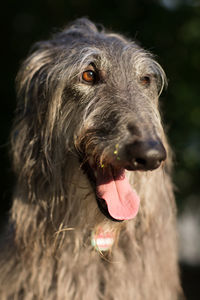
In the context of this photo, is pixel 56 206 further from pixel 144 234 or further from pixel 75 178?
pixel 144 234

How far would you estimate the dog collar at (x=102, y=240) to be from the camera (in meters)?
2.56

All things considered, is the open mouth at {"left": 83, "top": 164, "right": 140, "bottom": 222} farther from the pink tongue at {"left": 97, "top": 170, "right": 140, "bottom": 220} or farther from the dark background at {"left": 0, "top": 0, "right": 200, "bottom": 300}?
the dark background at {"left": 0, "top": 0, "right": 200, "bottom": 300}

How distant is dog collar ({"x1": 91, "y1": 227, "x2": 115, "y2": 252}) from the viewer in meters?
2.56

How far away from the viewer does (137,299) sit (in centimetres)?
276

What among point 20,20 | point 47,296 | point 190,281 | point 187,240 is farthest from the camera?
point 187,240

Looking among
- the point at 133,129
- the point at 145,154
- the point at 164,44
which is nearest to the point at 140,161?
the point at 145,154

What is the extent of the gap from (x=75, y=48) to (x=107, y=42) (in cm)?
22

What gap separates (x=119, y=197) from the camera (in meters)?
2.40

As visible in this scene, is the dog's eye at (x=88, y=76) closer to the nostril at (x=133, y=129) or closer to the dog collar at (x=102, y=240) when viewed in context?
the nostril at (x=133, y=129)

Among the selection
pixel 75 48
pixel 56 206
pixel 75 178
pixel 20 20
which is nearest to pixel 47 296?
pixel 56 206

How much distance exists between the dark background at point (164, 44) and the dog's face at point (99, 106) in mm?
1980

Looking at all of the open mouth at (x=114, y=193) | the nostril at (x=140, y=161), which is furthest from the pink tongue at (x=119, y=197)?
the nostril at (x=140, y=161)

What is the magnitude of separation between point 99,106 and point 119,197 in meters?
0.53

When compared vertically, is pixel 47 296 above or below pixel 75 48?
below
